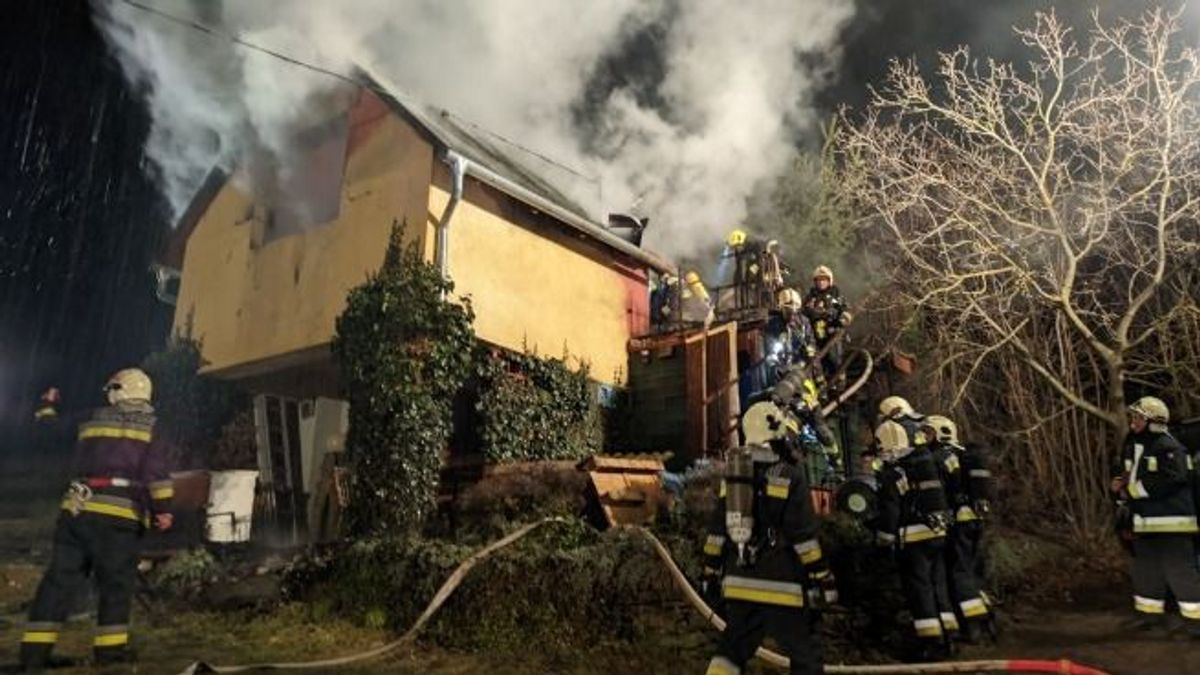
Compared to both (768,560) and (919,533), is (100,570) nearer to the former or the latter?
(768,560)

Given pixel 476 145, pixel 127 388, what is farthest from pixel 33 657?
pixel 476 145

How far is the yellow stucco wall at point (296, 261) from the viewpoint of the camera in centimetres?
1034

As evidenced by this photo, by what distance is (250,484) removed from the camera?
33.0ft

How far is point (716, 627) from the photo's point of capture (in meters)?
5.65

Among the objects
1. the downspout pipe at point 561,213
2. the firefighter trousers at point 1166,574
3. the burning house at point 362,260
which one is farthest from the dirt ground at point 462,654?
the downspout pipe at point 561,213

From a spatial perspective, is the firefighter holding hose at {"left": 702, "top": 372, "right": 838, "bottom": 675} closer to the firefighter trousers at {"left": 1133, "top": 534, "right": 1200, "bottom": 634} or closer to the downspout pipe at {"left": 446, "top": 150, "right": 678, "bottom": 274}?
the firefighter trousers at {"left": 1133, "top": 534, "right": 1200, "bottom": 634}

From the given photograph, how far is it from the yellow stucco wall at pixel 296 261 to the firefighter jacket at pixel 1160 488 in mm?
7732

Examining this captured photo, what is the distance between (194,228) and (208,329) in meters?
2.21

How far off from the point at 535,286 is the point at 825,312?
12.9 feet

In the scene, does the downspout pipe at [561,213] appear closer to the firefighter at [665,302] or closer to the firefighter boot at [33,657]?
the firefighter at [665,302]

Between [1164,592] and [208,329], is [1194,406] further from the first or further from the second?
[208,329]

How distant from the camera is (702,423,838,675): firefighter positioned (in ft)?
13.4

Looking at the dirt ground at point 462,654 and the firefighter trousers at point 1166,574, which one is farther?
the firefighter trousers at point 1166,574

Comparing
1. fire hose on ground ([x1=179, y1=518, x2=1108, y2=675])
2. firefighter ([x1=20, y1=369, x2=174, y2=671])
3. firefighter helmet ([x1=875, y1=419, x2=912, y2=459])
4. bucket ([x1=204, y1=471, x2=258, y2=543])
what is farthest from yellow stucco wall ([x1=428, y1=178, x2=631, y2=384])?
firefighter helmet ([x1=875, y1=419, x2=912, y2=459])
